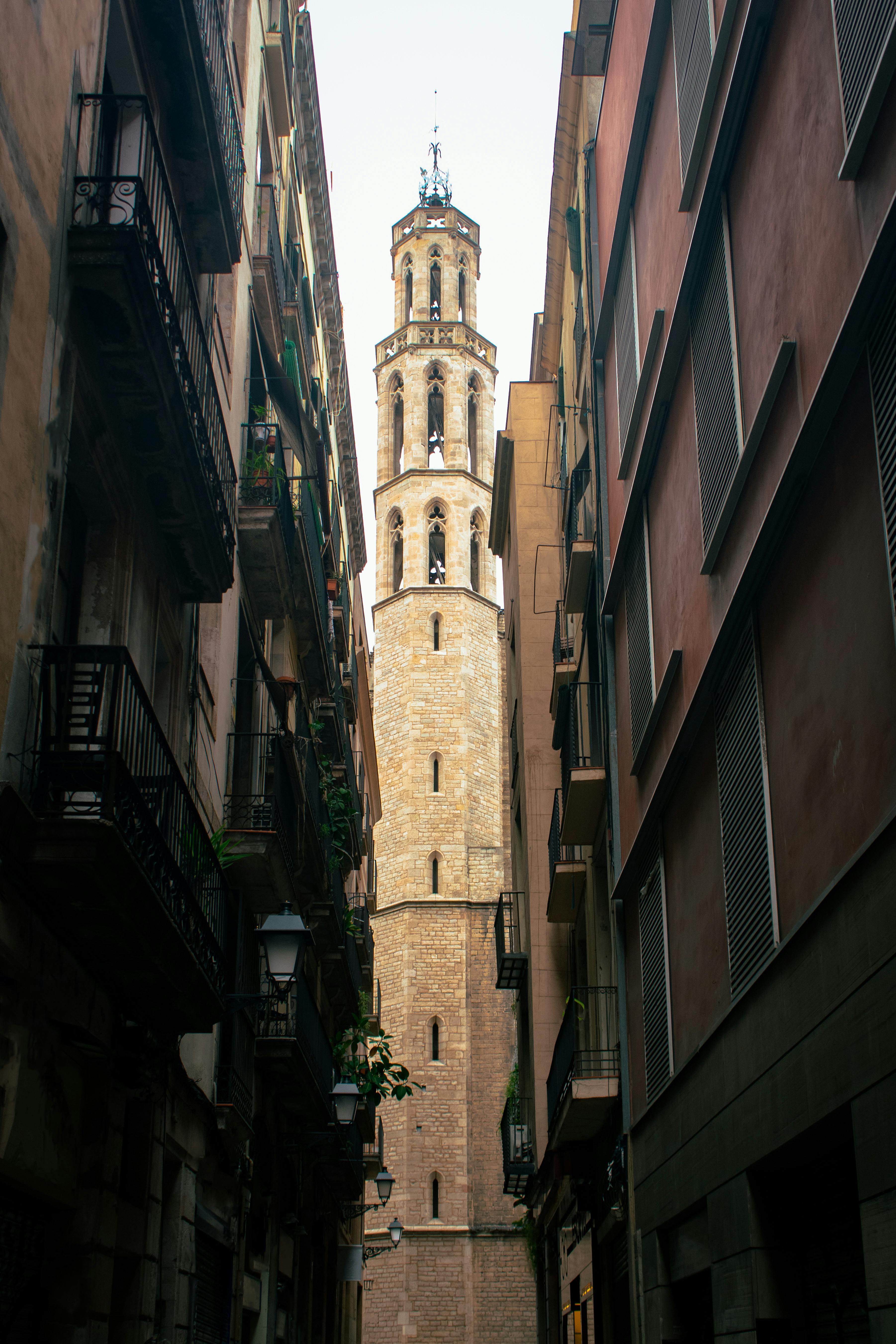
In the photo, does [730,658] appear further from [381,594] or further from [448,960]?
[381,594]

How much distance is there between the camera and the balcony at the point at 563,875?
17438 mm

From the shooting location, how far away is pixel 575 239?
18.2m

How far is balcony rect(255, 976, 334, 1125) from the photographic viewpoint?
13195 mm

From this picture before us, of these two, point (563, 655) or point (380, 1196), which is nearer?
point (563, 655)

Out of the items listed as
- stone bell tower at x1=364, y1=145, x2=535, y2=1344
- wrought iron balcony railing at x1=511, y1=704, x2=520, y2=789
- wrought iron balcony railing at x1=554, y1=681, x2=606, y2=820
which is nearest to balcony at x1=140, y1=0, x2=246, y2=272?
wrought iron balcony railing at x1=554, y1=681, x2=606, y2=820

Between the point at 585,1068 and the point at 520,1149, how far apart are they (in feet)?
33.1

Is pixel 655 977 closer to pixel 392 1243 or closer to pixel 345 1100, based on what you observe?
pixel 345 1100

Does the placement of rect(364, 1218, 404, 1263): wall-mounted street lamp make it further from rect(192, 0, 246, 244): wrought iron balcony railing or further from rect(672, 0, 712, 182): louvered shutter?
rect(672, 0, 712, 182): louvered shutter

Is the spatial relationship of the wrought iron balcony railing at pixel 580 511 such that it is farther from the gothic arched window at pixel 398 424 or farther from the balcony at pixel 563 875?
the gothic arched window at pixel 398 424

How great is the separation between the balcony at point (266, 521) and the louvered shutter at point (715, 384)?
15.8 feet


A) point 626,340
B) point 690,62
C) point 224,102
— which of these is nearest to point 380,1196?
point 626,340

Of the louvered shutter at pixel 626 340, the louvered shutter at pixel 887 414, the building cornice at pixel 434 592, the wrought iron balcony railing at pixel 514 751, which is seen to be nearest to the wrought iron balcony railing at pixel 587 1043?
the louvered shutter at pixel 626 340

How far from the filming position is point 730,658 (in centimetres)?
850

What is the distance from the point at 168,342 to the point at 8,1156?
4235 millimetres
